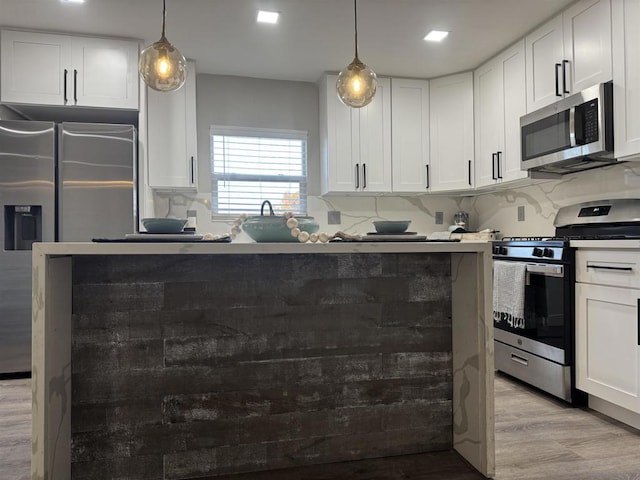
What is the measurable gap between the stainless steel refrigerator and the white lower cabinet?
3034 mm

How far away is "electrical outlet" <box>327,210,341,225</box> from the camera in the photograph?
447 cm

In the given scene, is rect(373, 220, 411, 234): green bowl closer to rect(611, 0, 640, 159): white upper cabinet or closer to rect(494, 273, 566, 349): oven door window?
rect(494, 273, 566, 349): oven door window

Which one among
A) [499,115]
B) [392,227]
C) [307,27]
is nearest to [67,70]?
[307,27]

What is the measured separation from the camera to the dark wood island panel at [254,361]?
165 cm

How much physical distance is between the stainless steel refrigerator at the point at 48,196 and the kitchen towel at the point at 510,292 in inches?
105

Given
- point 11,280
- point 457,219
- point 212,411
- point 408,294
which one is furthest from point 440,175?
point 11,280

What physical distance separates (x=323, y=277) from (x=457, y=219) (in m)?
3.16

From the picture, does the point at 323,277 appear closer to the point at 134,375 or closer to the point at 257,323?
the point at 257,323

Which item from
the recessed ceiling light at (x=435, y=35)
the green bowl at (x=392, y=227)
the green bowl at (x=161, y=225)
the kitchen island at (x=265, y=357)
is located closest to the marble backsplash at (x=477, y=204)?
the recessed ceiling light at (x=435, y=35)

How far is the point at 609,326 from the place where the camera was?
7.75 feet

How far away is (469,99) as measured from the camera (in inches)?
163

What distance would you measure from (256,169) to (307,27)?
1.45 m

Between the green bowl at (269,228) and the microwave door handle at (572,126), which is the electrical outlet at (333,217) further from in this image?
the green bowl at (269,228)

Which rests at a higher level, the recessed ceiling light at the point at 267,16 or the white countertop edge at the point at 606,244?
the recessed ceiling light at the point at 267,16
